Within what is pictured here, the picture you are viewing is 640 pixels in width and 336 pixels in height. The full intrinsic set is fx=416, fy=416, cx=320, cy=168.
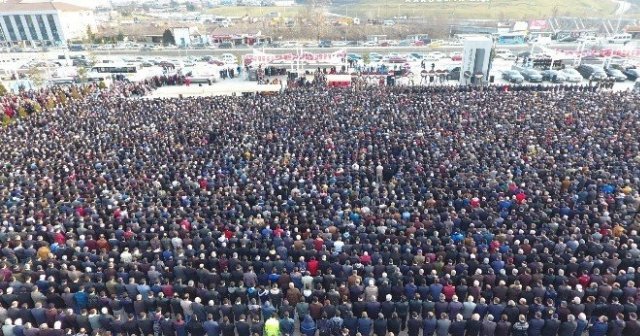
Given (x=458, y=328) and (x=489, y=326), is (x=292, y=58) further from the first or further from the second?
(x=489, y=326)

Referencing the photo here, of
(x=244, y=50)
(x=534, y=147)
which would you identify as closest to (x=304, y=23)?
(x=244, y=50)

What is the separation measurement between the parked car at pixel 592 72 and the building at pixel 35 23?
69.9 meters

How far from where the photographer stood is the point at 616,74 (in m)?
34.0

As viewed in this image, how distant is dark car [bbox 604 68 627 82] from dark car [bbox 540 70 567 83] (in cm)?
371

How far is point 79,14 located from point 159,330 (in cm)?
7779

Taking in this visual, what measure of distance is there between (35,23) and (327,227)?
73344 mm

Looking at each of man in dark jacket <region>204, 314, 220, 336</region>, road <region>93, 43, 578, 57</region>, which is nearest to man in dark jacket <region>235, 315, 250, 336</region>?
man in dark jacket <region>204, 314, 220, 336</region>

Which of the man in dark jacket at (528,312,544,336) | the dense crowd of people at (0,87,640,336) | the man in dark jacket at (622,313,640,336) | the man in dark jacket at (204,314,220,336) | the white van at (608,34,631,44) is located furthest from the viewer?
the white van at (608,34,631,44)

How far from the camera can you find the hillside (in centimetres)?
8394

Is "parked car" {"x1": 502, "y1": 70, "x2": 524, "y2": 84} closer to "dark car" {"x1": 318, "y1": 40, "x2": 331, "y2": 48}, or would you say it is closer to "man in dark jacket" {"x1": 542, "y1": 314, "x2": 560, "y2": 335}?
"dark car" {"x1": 318, "y1": 40, "x2": 331, "y2": 48}

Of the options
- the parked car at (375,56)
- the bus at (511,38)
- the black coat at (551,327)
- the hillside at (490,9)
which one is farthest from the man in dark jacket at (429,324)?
the hillside at (490,9)

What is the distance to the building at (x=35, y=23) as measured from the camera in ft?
210

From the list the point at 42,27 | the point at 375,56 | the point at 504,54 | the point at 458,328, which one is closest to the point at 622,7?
the point at 504,54

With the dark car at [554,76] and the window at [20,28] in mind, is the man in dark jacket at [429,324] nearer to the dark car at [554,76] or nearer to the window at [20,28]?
the dark car at [554,76]
